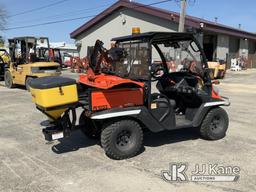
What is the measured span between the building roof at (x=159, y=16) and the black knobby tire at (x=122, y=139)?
17274mm

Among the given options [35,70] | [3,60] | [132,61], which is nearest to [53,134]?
[132,61]

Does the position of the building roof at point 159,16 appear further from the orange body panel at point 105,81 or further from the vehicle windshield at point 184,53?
the orange body panel at point 105,81

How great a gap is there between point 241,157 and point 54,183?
3.00 metres

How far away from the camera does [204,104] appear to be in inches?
246

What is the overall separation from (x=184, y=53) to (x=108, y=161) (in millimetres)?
2557

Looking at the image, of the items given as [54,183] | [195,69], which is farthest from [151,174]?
[195,69]

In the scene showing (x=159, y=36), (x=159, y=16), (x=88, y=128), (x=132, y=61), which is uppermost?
(x=159, y=16)

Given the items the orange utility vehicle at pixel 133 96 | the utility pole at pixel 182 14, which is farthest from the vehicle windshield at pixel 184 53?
the utility pole at pixel 182 14

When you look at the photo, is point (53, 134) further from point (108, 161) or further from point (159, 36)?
point (159, 36)

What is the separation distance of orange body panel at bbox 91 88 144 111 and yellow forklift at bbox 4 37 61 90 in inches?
361

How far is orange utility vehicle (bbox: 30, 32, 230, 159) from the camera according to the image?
204 inches

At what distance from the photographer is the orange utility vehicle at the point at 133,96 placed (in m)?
A: 5.19

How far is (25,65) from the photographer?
1435 centimetres

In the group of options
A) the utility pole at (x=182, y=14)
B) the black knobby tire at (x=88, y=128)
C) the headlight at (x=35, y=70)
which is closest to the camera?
the black knobby tire at (x=88, y=128)
